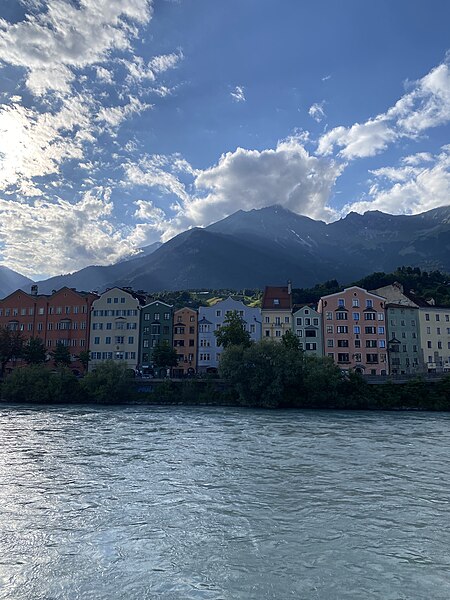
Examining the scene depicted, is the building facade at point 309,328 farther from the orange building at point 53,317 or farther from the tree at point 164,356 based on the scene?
the orange building at point 53,317

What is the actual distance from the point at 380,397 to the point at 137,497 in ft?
144

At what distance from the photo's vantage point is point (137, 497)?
1831cm

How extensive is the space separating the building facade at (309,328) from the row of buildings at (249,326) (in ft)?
0.55

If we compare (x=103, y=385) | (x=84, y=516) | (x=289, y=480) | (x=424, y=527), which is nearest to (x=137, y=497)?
(x=84, y=516)

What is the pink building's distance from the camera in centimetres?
7681

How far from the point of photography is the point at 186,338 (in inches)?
3206

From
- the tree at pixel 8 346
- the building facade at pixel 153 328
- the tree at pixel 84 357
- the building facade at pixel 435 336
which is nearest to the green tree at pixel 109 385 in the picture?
the tree at pixel 84 357

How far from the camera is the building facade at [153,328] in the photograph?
81406mm

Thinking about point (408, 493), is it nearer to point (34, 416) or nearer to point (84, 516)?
point (84, 516)

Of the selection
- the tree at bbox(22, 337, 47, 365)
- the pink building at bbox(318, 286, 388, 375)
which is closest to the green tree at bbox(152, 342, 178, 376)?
the tree at bbox(22, 337, 47, 365)

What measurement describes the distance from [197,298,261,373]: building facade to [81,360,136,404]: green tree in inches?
818

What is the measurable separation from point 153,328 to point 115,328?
6.72m

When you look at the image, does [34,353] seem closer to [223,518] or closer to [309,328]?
[309,328]

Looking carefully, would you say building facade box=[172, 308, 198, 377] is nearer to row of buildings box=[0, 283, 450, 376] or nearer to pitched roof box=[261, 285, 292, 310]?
row of buildings box=[0, 283, 450, 376]
